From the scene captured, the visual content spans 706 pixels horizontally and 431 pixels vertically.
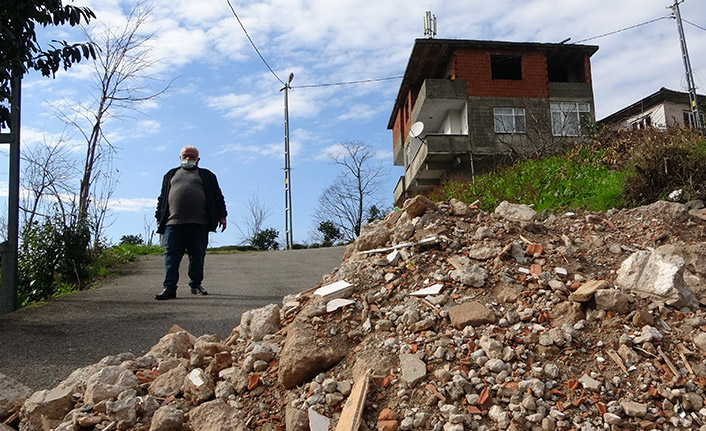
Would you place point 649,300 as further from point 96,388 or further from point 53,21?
point 53,21

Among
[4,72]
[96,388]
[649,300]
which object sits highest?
[4,72]

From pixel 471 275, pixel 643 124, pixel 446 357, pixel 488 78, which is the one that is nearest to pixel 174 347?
pixel 446 357

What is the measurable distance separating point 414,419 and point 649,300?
1.64m

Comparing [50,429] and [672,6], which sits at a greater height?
[672,6]

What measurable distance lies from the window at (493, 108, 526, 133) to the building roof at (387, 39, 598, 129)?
3.00 metres

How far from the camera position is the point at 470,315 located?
2.78 meters

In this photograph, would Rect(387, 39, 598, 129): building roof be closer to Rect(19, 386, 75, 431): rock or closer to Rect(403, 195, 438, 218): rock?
Rect(403, 195, 438, 218): rock

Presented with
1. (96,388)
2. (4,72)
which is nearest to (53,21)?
(4,72)

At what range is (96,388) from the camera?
279 cm

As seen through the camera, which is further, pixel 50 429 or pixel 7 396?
pixel 7 396

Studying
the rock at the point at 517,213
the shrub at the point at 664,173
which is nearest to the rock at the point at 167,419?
the rock at the point at 517,213

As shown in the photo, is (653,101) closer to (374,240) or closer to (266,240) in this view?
(266,240)

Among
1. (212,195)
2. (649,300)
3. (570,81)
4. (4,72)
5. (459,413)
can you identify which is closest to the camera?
(459,413)

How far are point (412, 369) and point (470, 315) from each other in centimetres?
51
